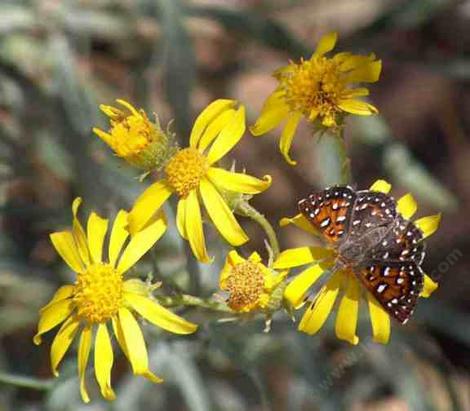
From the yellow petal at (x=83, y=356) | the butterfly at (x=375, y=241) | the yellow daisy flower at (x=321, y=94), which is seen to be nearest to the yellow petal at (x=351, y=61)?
the yellow daisy flower at (x=321, y=94)

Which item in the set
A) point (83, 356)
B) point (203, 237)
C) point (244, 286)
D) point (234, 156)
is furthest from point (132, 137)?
point (234, 156)

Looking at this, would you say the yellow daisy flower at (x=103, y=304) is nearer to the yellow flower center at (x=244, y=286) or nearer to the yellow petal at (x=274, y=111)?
the yellow flower center at (x=244, y=286)

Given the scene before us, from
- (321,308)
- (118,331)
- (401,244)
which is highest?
(401,244)

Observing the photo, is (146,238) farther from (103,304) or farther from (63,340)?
(63,340)

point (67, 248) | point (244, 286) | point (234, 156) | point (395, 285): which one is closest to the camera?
point (395, 285)

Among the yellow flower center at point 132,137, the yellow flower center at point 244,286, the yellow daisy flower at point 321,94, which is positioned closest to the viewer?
the yellow flower center at point 244,286

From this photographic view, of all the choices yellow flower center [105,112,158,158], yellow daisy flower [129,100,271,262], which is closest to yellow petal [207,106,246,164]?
yellow daisy flower [129,100,271,262]

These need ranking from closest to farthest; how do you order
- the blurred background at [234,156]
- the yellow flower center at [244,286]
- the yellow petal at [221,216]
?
the yellow flower center at [244,286]
the yellow petal at [221,216]
the blurred background at [234,156]
